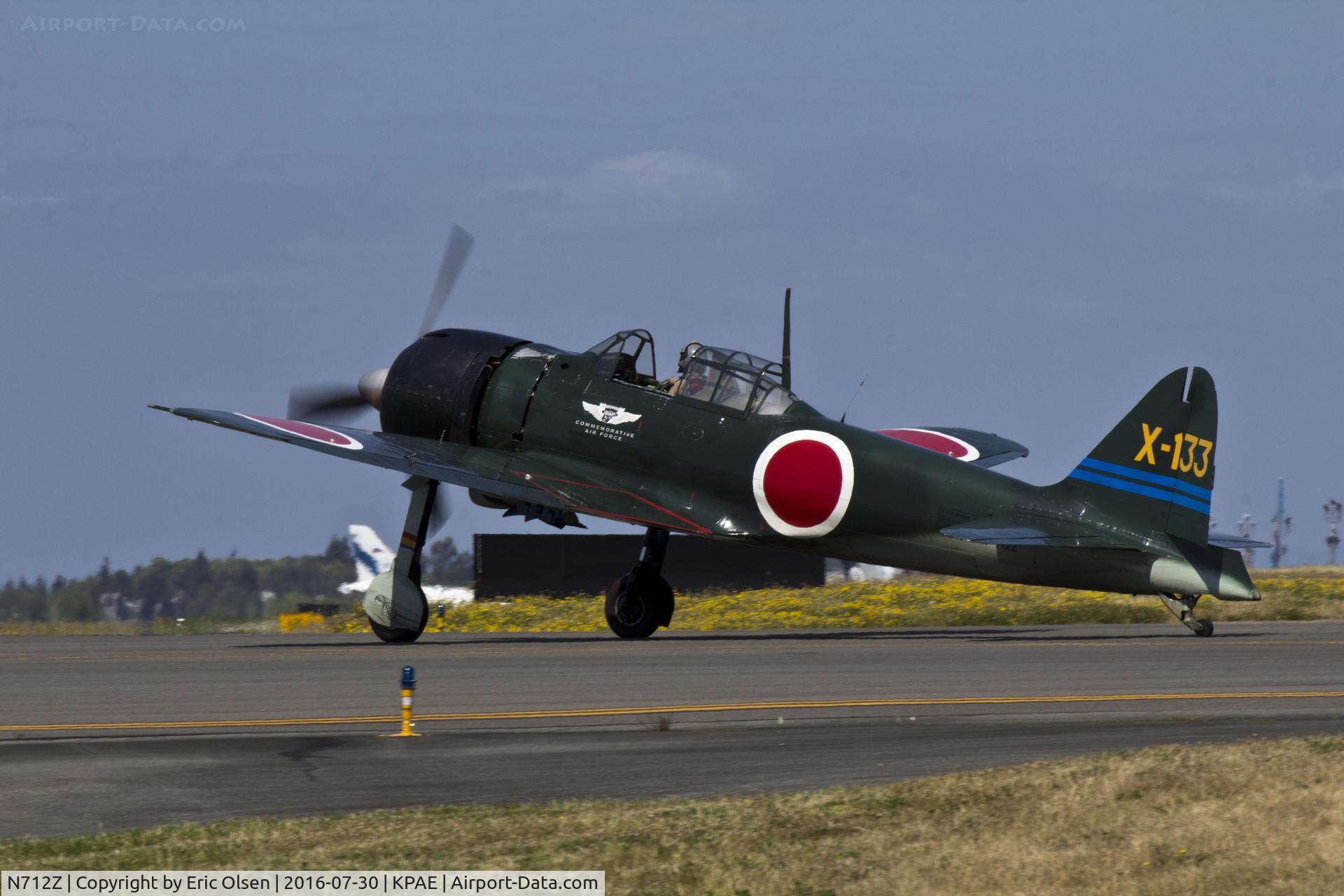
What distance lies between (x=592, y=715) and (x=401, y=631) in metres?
8.64

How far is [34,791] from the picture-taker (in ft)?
33.2

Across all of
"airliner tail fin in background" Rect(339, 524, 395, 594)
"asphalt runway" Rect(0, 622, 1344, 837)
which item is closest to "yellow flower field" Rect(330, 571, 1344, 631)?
"asphalt runway" Rect(0, 622, 1344, 837)

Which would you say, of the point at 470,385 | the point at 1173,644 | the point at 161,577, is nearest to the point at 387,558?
the point at 161,577

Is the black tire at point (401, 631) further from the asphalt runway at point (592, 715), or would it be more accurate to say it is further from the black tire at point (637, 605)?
the black tire at point (637, 605)

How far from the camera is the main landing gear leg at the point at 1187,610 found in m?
19.4

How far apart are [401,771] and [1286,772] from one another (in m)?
5.55

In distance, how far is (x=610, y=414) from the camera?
71.8ft

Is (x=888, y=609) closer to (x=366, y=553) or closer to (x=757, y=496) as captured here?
(x=757, y=496)

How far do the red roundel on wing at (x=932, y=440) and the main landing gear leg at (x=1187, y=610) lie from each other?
5391 millimetres

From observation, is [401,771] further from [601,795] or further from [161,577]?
[161,577]

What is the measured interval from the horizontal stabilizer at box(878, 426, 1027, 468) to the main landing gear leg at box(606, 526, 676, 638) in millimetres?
5150

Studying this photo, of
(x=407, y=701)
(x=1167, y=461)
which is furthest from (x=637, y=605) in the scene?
(x=407, y=701)

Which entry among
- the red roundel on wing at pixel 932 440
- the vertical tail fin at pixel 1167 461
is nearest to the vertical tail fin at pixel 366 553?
the red roundel on wing at pixel 932 440

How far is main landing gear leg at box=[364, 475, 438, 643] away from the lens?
21.6 metres
